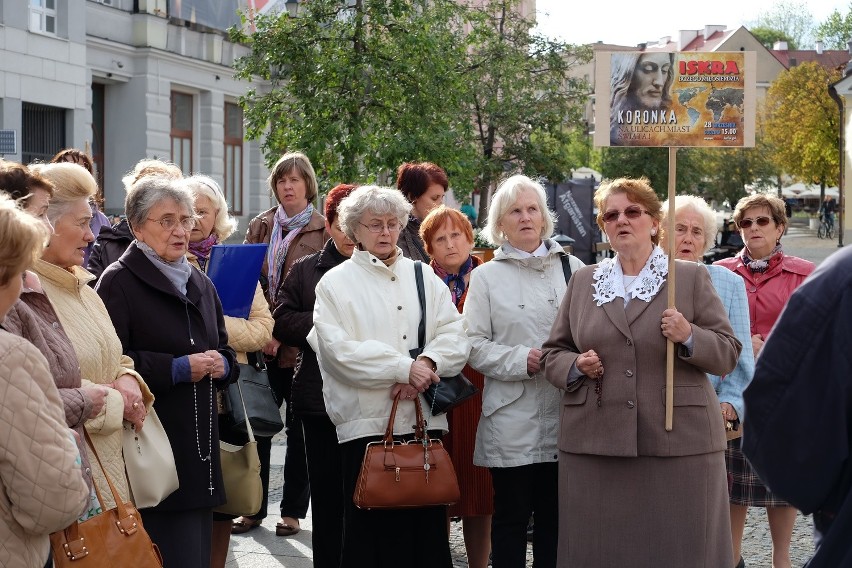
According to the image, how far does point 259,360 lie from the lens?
627 cm

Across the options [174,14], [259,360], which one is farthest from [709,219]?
[174,14]

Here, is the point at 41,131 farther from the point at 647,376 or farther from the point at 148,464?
the point at 647,376

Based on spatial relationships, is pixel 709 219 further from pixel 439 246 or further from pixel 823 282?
pixel 823 282

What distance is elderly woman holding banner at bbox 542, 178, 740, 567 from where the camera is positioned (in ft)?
15.8

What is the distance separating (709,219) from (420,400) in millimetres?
2001

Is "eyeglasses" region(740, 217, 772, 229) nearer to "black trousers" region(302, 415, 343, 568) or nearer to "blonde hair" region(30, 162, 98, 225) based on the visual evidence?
"black trousers" region(302, 415, 343, 568)

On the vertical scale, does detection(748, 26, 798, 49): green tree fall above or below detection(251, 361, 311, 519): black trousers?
above

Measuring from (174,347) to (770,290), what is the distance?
3289 millimetres

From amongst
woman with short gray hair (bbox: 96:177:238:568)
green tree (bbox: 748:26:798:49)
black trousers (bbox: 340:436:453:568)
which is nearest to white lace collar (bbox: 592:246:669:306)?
black trousers (bbox: 340:436:453:568)

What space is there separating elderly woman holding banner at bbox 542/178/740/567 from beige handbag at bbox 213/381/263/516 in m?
1.44

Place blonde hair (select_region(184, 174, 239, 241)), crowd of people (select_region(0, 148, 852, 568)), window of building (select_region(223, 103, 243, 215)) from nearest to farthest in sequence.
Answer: crowd of people (select_region(0, 148, 852, 568)) < blonde hair (select_region(184, 174, 239, 241)) < window of building (select_region(223, 103, 243, 215))

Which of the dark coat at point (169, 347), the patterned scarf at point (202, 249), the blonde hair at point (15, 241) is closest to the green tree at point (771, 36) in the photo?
the patterned scarf at point (202, 249)

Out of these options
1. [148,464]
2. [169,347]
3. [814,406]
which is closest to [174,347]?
[169,347]

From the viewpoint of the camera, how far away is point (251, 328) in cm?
604
